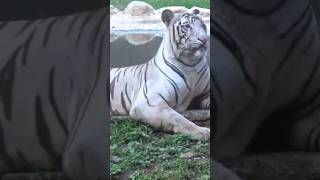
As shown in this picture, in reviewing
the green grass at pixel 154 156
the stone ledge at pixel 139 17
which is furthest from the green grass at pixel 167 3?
the green grass at pixel 154 156

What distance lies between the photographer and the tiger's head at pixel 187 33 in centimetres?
333

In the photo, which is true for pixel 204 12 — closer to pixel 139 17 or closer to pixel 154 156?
pixel 139 17

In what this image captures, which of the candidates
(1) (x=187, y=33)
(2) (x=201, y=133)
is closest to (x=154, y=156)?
(2) (x=201, y=133)

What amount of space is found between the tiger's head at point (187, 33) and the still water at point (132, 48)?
73mm

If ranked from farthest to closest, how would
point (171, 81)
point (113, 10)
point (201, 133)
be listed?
1. point (171, 81)
2. point (201, 133)
3. point (113, 10)

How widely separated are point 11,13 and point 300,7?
1.61 meters

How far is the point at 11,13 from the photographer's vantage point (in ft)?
10.4

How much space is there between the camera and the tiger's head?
10.9ft

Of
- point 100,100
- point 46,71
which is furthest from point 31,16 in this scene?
point 100,100

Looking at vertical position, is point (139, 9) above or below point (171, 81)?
above

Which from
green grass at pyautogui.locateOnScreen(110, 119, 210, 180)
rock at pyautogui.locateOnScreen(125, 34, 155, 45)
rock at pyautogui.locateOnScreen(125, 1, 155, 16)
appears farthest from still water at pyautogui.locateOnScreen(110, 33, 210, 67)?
green grass at pyautogui.locateOnScreen(110, 119, 210, 180)

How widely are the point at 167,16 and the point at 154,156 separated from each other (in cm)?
81

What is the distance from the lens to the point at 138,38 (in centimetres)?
333

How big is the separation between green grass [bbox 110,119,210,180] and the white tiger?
87 mm
